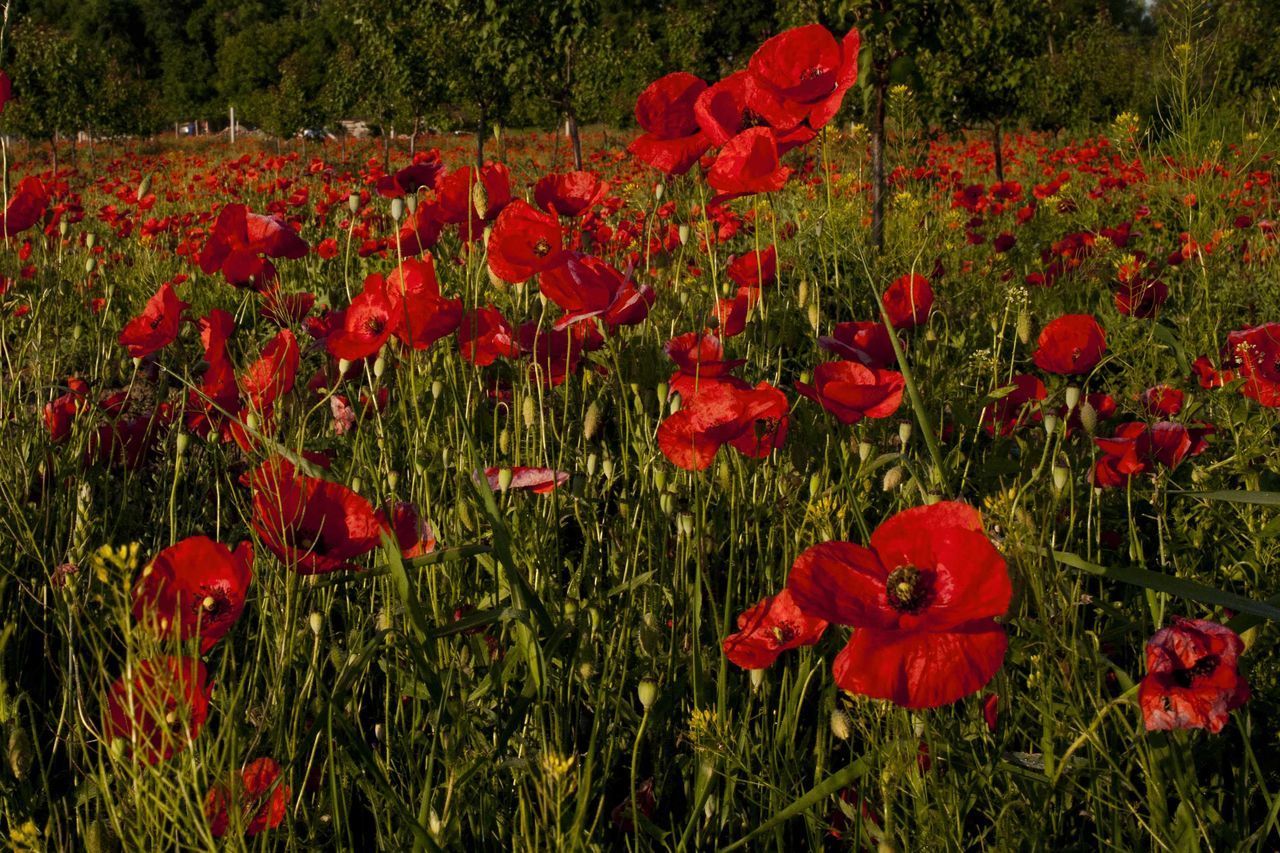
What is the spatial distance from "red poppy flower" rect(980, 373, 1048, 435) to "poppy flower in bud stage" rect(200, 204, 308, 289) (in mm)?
1252

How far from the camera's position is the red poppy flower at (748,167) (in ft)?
4.87

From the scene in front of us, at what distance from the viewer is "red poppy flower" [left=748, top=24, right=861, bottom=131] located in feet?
4.99

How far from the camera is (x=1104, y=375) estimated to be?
113 inches

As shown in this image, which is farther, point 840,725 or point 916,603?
point 840,725

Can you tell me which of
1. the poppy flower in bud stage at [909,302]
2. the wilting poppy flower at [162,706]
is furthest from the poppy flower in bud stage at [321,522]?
the poppy flower in bud stage at [909,302]

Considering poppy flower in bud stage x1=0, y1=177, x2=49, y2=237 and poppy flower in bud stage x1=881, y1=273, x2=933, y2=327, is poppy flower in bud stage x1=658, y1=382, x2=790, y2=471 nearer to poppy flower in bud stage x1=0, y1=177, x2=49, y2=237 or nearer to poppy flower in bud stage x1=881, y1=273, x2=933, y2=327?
poppy flower in bud stage x1=881, y1=273, x2=933, y2=327

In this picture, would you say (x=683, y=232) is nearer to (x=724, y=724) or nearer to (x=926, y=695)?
(x=724, y=724)

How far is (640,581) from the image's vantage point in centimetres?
→ 116

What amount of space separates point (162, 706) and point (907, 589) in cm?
58

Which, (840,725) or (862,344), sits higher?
(862,344)

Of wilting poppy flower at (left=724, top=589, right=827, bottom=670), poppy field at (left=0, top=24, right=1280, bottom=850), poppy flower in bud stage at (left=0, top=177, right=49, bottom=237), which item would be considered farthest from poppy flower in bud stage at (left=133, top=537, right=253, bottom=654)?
poppy flower in bud stage at (left=0, top=177, right=49, bottom=237)

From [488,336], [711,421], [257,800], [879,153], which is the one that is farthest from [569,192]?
[879,153]

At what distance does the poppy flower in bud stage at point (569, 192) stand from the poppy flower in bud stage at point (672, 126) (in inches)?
6.9

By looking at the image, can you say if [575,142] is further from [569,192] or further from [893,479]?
[893,479]
